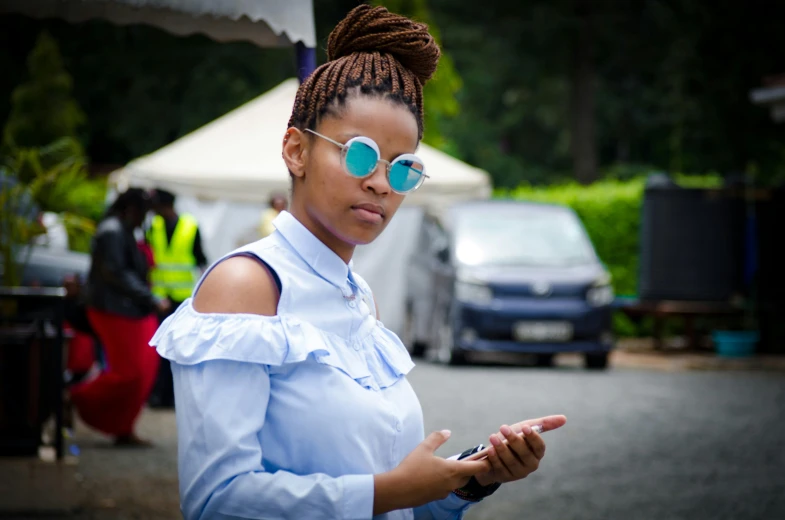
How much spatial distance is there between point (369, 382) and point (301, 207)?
36 centimetres

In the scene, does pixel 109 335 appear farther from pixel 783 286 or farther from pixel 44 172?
pixel 783 286

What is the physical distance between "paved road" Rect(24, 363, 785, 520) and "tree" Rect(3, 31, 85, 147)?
81.9 ft

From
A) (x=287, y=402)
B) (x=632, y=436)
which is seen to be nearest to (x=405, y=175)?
(x=287, y=402)

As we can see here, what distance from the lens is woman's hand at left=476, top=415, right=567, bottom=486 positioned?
2180 mm

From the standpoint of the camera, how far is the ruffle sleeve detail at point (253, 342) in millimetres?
2031

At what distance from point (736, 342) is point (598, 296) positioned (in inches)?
111

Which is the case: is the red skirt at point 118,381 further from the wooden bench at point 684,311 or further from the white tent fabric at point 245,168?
the wooden bench at point 684,311

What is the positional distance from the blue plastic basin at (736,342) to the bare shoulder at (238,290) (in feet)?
49.8

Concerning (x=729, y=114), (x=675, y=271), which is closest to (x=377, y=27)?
(x=675, y=271)

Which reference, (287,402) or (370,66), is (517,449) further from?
(370,66)

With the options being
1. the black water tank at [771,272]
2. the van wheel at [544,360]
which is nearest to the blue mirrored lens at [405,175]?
the van wheel at [544,360]

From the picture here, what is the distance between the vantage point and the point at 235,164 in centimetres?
1472

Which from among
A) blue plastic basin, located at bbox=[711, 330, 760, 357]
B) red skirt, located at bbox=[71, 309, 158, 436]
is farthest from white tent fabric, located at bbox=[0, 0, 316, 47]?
blue plastic basin, located at bbox=[711, 330, 760, 357]

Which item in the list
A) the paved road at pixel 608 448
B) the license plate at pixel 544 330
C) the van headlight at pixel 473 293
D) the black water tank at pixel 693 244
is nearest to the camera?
the paved road at pixel 608 448
